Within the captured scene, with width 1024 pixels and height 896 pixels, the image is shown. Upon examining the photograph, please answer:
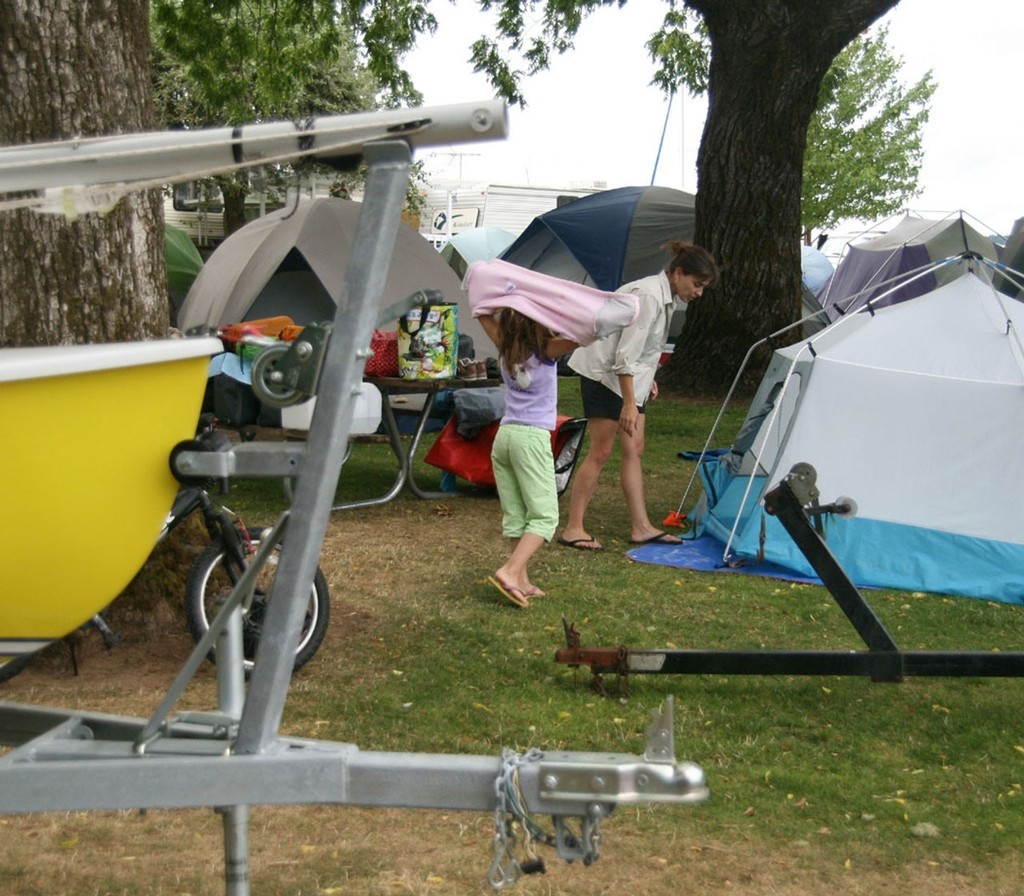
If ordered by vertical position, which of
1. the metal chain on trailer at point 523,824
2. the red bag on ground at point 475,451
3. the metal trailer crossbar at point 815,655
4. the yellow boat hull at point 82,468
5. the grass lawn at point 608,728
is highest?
the yellow boat hull at point 82,468

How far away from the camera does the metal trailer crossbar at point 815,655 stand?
4.19 m

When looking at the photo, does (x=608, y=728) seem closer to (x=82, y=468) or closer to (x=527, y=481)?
(x=527, y=481)

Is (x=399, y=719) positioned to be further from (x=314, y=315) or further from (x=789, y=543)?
(x=314, y=315)

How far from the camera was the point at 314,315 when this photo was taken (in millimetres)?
12625

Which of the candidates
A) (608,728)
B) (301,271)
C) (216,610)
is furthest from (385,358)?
(301,271)

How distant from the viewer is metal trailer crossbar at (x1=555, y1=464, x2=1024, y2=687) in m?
4.19

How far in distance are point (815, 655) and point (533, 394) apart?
2030mm

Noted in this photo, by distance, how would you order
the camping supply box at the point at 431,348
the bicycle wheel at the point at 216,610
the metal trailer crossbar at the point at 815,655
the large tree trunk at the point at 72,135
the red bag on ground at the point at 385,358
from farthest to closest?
the red bag on ground at the point at 385,358 < the camping supply box at the point at 431,348 < the bicycle wheel at the point at 216,610 < the large tree trunk at the point at 72,135 < the metal trailer crossbar at the point at 815,655

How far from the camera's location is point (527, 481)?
5.77 metres

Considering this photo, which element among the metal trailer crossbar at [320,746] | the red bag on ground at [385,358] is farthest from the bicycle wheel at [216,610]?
the red bag on ground at [385,358]

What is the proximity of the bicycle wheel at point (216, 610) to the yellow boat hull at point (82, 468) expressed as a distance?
240 centimetres

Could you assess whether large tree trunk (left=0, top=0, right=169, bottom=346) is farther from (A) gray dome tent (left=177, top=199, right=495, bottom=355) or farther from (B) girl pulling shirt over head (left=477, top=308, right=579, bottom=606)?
(A) gray dome tent (left=177, top=199, right=495, bottom=355)

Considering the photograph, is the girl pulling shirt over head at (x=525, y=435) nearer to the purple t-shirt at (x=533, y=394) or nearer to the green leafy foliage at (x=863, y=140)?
the purple t-shirt at (x=533, y=394)

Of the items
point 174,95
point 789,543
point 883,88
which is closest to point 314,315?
point 789,543
